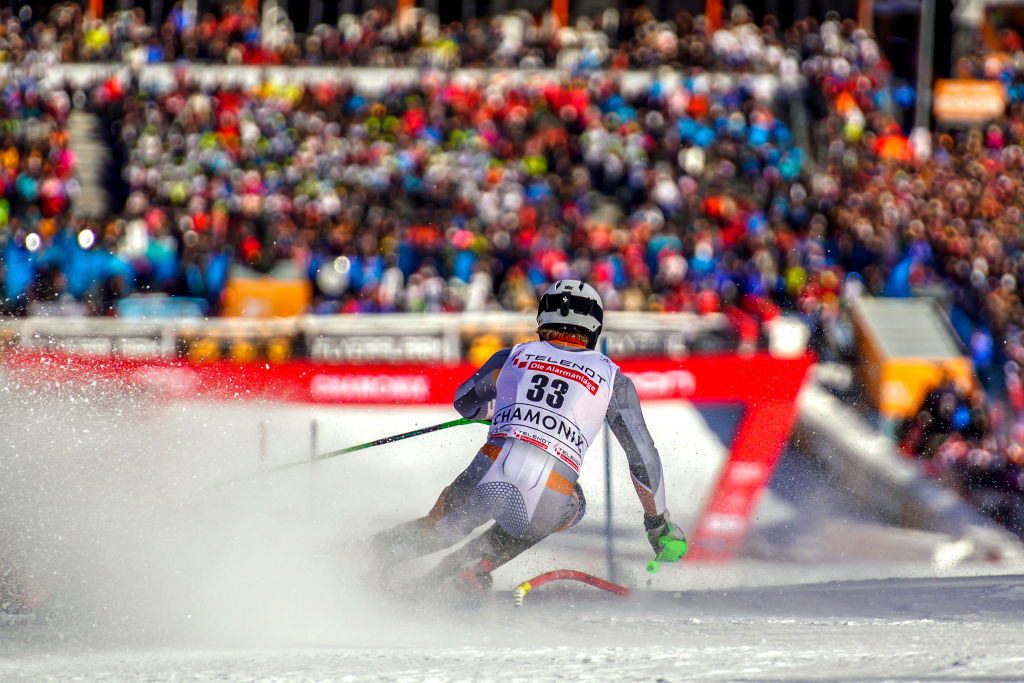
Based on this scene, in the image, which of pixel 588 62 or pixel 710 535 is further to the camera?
pixel 588 62

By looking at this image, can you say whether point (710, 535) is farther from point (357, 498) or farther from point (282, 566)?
point (282, 566)

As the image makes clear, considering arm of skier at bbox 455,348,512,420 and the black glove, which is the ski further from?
arm of skier at bbox 455,348,512,420

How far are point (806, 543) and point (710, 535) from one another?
533 mm

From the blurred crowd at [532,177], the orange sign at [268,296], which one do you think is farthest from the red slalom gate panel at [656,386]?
the orange sign at [268,296]

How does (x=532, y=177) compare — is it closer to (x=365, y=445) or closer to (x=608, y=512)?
(x=608, y=512)

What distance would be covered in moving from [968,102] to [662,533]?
15810 mm

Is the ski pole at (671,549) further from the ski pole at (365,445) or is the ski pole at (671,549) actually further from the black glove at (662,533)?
the ski pole at (365,445)

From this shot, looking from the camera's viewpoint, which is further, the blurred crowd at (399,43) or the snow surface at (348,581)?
the blurred crowd at (399,43)

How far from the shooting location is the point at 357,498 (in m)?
6.16

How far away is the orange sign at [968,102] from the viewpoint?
1891cm

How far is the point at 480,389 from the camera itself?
5355 millimetres

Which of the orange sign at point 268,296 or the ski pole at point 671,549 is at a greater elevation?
the ski pole at point 671,549

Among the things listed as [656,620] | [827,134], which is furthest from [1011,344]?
[656,620]

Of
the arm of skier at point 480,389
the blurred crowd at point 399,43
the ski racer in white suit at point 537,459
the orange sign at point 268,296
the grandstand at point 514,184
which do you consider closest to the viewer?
the ski racer in white suit at point 537,459
